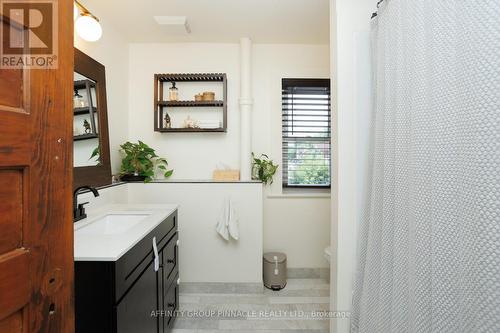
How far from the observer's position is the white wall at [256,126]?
2.56m

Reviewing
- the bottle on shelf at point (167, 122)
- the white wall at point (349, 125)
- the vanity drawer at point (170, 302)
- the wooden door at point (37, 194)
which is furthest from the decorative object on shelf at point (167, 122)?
the wooden door at point (37, 194)

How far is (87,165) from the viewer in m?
1.74

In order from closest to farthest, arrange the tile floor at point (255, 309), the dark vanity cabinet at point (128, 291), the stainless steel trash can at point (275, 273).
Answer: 1. the dark vanity cabinet at point (128, 291)
2. the tile floor at point (255, 309)
3. the stainless steel trash can at point (275, 273)

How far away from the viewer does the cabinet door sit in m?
1.04

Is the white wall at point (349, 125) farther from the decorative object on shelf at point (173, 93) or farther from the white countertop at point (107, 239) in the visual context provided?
the decorative object on shelf at point (173, 93)

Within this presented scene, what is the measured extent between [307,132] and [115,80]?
2.02 metres

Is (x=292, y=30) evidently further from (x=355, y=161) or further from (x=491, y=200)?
(x=491, y=200)

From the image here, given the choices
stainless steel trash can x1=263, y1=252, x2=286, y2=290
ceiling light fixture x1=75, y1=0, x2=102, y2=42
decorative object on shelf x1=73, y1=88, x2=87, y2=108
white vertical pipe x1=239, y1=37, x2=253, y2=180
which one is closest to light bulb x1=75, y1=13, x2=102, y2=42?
ceiling light fixture x1=75, y1=0, x2=102, y2=42

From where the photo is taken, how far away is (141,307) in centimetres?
121

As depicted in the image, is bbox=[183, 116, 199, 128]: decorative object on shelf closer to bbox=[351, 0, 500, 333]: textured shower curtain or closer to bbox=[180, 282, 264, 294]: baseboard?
bbox=[180, 282, 264, 294]: baseboard

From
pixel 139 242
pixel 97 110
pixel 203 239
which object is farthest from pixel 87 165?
pixel 203 239

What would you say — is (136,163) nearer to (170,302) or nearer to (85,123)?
(85,123)

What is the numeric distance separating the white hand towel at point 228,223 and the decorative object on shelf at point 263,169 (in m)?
0.45
